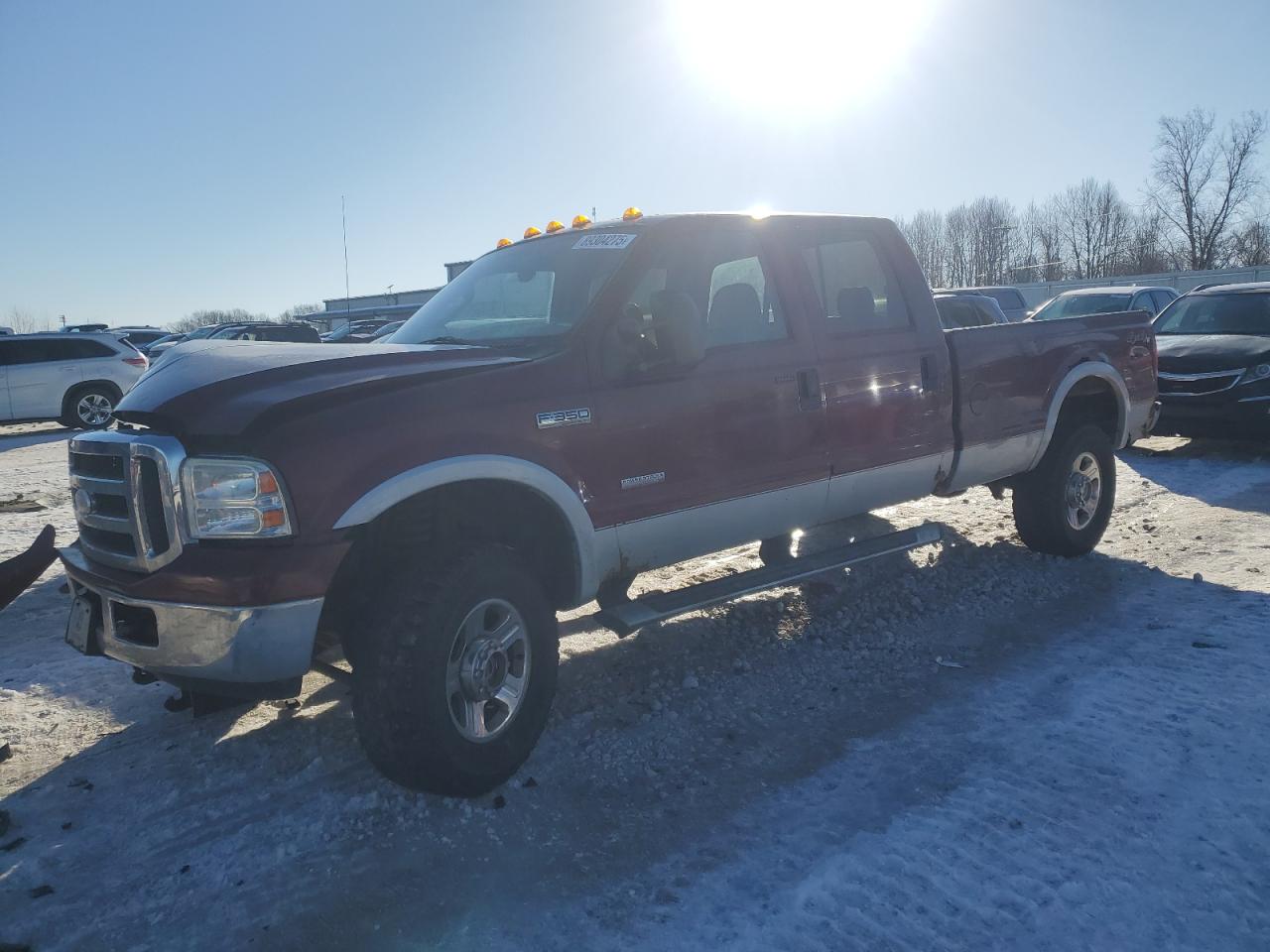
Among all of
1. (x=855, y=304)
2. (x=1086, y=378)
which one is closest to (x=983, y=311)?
(x=1086, y=378)

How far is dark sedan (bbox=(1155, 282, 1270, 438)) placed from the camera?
9281 millimetres

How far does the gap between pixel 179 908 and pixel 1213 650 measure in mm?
4561

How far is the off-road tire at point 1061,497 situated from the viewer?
5.99 metres

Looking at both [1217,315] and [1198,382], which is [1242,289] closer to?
[1217,315]

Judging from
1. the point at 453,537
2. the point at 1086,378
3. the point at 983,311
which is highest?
the point at 983,311

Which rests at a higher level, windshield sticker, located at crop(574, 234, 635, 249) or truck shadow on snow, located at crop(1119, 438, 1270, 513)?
windshield sticker, located at crop(574, 234, 635, 249)

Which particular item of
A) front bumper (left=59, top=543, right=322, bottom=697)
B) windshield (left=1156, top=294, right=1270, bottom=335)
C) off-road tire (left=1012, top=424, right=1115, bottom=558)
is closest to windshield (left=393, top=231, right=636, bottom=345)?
front bumper (left=59, top=543, right=322, bottom=697)

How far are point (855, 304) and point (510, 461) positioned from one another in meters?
2.48

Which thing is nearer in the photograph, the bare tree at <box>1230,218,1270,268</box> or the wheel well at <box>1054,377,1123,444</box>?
the wheel well at <box>1054,377,1123,444</box>

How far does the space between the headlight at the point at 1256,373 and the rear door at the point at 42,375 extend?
672 inches

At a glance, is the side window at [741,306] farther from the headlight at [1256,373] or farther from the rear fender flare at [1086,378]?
the headlight at [1256,373]

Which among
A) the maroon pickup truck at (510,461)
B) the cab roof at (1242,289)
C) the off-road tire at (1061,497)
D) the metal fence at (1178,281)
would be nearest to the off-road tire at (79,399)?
the maroon pickup truck at (510,461)

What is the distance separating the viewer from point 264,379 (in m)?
3.18

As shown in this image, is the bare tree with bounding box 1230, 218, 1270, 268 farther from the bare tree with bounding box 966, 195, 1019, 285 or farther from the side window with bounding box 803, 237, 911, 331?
the side window with bounding box 803, 237, 911, 331
